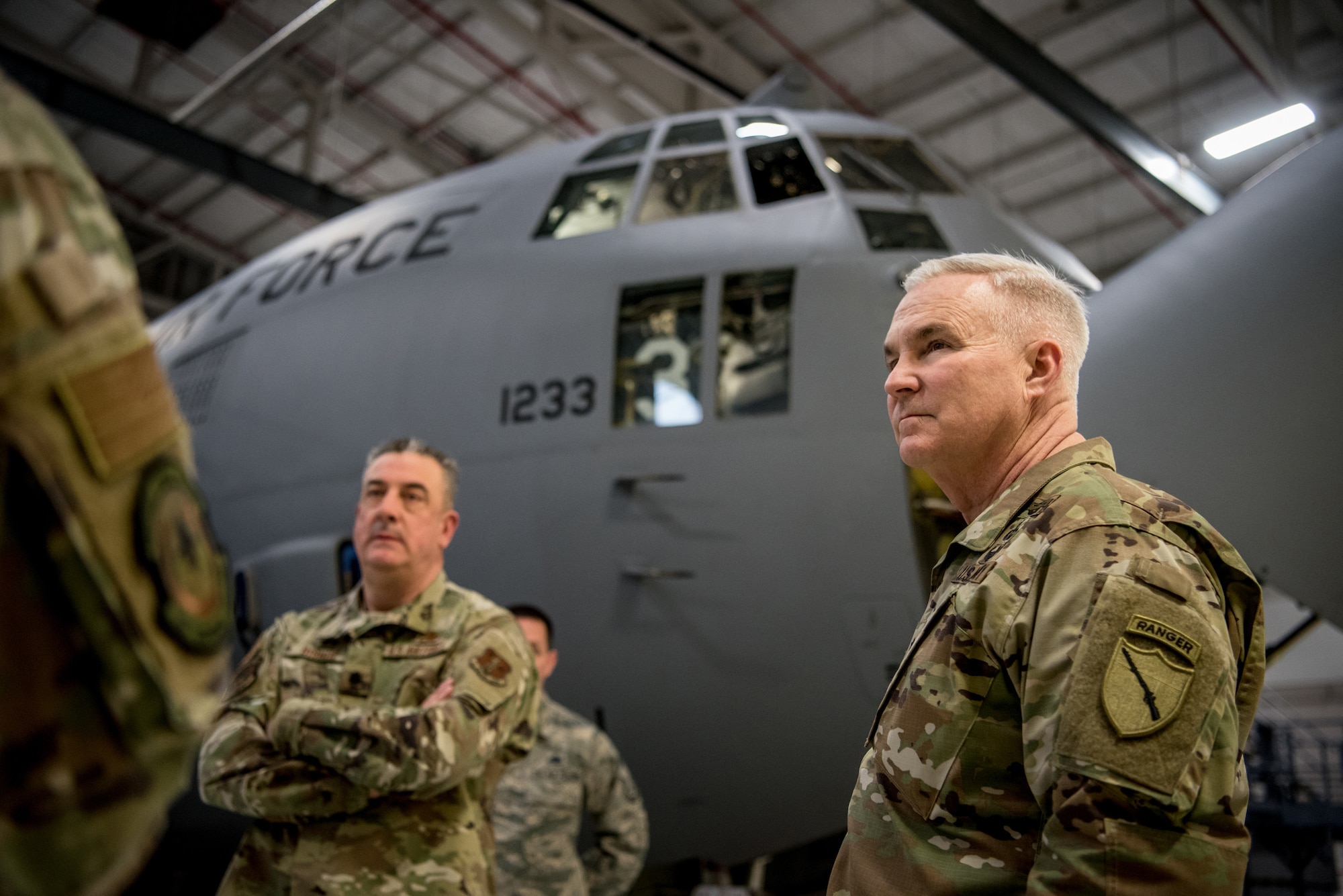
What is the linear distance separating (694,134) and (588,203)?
2.73 feet

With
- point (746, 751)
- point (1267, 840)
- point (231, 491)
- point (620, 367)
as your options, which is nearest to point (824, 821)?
point (746, 751)

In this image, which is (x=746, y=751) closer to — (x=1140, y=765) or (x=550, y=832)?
(x=550, y=832)

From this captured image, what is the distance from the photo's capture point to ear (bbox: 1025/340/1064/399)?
180 centimetres

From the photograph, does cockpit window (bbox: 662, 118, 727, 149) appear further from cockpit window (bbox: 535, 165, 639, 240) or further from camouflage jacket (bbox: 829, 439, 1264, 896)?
camouflage jacket (bbox: 829, 439, 1264, 896)

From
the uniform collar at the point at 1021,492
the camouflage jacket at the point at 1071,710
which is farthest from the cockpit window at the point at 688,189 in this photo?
the camouflage jacket at the point at 1071,710

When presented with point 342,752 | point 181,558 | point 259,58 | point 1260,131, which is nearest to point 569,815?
point 342,752

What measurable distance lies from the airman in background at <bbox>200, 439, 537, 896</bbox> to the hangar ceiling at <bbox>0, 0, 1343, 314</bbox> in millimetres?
9339

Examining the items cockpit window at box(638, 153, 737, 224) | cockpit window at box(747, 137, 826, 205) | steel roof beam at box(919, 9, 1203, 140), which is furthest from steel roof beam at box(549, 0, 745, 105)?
cockpit window at box(747, 137, 826, 205)

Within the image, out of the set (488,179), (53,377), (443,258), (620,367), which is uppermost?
(488,179)

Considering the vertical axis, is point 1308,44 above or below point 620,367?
above

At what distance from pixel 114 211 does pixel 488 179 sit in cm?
1751

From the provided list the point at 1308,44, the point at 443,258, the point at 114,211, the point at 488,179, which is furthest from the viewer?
the point at 114,211

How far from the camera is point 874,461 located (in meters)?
4.36

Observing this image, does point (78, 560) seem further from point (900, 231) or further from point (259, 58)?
point (259, 58)
